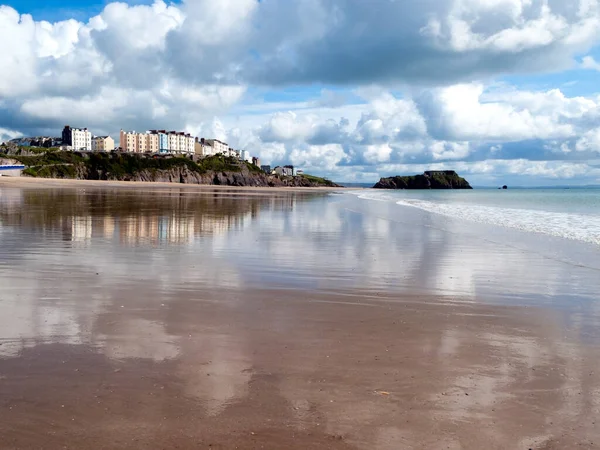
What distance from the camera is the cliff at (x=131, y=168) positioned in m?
136

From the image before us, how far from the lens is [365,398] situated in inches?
187

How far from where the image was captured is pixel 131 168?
160750mm

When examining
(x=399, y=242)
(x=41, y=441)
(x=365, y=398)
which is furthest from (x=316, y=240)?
(x=41, y=441)

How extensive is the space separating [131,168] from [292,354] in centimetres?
16648

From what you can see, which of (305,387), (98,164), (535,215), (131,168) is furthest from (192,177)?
(305,387)

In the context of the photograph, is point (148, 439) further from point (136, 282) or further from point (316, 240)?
point (316, 240)

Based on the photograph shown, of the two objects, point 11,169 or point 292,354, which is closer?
point 292,354

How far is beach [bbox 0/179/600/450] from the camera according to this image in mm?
4148

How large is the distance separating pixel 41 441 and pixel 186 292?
5.19 meters

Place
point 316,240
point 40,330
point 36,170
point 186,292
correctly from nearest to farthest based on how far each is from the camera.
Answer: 1. point 40,330
2. point 186,292
3. point 316,240
4. point 36,170

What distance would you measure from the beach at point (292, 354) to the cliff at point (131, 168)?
130m

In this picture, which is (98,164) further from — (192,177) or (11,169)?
(11,169)

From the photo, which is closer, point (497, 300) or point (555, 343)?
point (555, 343)

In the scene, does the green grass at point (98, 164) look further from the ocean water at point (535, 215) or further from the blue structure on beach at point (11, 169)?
the ocean water at point (535, 215)
